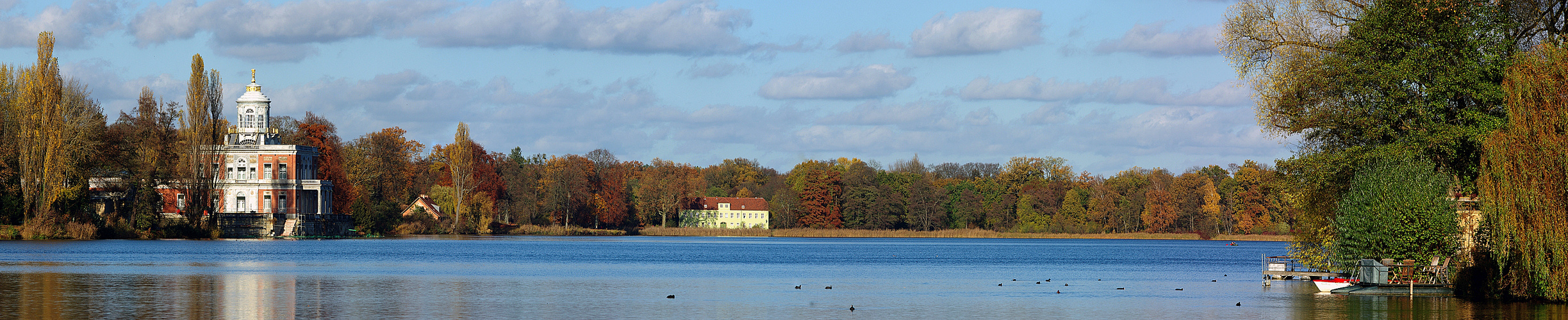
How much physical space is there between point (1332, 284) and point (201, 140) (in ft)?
219

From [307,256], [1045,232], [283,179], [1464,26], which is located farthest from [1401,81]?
[1045,232]

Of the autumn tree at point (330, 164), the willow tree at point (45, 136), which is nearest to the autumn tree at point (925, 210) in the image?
the autumn tree at point (330, 164)

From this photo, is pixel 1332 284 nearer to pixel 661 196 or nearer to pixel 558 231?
pixel 558 231

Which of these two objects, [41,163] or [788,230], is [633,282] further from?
[788,230]

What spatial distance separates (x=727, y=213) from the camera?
14075 centimetres

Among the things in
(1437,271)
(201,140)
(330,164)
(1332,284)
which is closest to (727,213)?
(330,164)

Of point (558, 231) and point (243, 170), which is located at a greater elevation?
point (243, 170)

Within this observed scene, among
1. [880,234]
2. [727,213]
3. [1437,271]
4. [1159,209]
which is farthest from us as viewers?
[727,213]

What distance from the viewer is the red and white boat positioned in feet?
100

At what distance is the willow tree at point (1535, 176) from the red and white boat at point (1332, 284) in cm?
511

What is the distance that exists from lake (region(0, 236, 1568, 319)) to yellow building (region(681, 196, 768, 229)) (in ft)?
254

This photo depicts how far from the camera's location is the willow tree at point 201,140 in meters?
77.2

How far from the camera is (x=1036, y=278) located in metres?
41.4

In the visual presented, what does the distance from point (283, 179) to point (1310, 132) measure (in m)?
74.9
